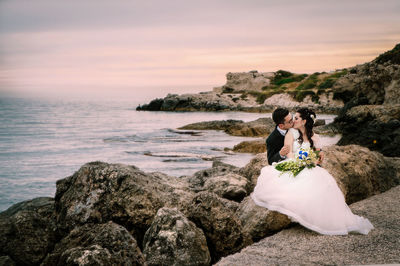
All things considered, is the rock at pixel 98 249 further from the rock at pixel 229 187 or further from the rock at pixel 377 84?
the rock at pixel 377 84

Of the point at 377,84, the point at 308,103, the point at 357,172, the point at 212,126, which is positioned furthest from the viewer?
the point at 308,103

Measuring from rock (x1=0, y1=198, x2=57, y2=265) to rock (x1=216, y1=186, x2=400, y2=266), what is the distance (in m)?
3.37

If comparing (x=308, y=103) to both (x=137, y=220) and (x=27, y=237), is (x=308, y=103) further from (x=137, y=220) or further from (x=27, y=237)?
(x=27, y=237)

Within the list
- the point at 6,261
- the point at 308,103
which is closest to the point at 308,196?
the point at 6,261

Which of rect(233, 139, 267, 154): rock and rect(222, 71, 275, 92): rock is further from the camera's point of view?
rect(222, 71, 275, 92): rock

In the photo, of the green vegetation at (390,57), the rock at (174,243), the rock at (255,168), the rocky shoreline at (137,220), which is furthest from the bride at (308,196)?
the green vegetation at (390,57)

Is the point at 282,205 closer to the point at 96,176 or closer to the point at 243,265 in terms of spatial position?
the point at 243,265

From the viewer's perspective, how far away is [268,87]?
110 metres

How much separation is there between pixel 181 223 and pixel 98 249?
1506 millimetres

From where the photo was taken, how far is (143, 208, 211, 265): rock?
5.39 m

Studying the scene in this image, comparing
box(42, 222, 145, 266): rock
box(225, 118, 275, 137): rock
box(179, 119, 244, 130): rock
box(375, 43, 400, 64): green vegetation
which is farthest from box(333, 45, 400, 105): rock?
box(42, 222, 145, 266): rock

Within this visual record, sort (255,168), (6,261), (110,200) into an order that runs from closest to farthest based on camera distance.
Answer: (6,261)
(110,200)
(255,168)

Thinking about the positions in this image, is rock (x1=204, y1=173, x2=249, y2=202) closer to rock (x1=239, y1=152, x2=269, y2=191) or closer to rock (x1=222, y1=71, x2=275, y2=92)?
rock (x1=239, y1=152, x2=269, y2=191)

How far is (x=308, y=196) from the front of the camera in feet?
21.4
